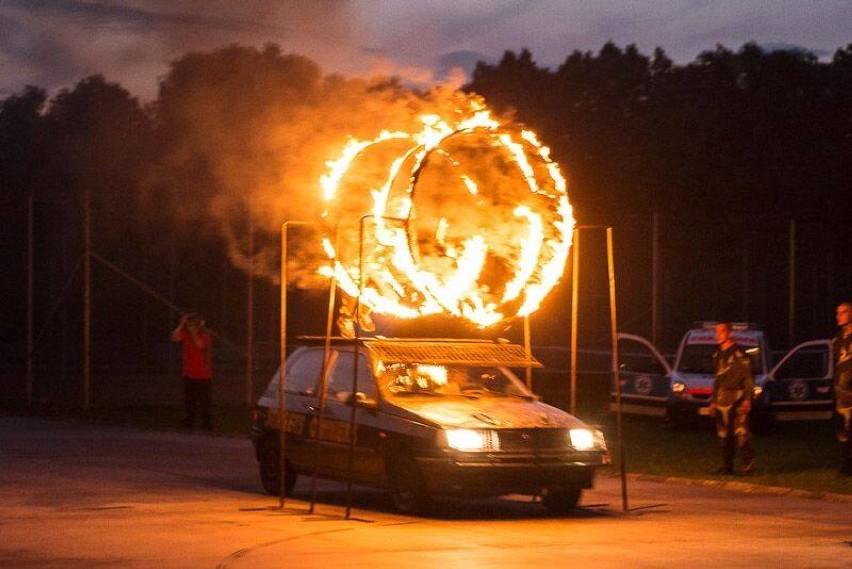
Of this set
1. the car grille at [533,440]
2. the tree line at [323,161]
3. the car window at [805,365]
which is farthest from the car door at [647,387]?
the car grille at [533,440]

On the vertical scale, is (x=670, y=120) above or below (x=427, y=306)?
above

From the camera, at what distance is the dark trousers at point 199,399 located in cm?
2814

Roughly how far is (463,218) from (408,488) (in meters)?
3.07

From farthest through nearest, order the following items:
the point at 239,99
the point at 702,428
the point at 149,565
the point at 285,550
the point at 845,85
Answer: the point at 845,85 < the point at 702,428 < the point at 239,99 < the point at 285,550 < the point at 149,565

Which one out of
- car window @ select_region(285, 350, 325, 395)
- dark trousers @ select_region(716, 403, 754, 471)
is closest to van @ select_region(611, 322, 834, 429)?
dark trousers @ select_region(716, 403, 754, 471)

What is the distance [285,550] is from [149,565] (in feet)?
4.07

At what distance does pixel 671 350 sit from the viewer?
151 ft

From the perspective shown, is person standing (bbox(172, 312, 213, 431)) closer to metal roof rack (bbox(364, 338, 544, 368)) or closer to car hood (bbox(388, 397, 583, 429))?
metal roof rack (bbox(364, 338, 544, 368))

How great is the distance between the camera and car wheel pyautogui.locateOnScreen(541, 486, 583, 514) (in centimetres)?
1589

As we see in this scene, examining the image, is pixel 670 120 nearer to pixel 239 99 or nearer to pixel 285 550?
pixel 239 99

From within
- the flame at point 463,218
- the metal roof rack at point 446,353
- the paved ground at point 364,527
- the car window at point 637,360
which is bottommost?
the paved ground at point 364,527

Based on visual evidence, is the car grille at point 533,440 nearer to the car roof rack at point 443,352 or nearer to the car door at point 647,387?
the car roof rack at point 443,352

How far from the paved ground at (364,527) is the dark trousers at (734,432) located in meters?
1.13

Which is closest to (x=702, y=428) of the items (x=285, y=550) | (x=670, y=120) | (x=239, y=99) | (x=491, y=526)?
(x=239, y=99)
